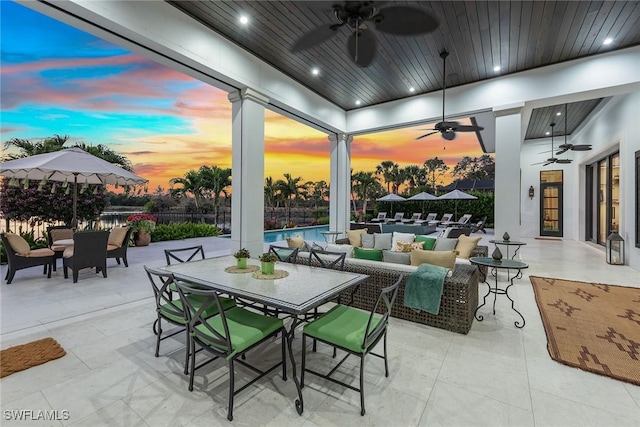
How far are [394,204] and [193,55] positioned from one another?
13983 millimetres

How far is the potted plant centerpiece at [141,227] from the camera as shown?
27.0ft

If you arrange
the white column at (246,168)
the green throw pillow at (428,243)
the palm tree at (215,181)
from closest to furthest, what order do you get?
the green throw pillow at (428,243) → the white column at (246,168) → the palm tree at (215,181)

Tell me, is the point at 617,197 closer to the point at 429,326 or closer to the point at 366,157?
the point at 429,326

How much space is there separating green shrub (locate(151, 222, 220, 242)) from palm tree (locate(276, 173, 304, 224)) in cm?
462

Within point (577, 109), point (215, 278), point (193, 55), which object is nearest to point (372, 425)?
point (215, 278)

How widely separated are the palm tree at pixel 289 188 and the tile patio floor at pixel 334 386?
12.3 m

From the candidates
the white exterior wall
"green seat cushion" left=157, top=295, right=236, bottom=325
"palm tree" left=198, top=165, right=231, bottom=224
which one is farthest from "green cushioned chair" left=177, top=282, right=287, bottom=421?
"palm tree" left=198, top=165, right=231, bottom=224

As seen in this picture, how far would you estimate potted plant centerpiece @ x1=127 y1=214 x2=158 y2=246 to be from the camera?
8.24 metres

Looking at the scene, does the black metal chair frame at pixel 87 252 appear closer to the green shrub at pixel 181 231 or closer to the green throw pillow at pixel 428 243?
the green shrub at pixel 181 231

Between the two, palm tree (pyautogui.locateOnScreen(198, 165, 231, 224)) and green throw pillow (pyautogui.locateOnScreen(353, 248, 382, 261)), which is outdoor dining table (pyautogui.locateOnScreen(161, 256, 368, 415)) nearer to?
green throw pillow (pyautogui.locateOnScreen(353, 248, 382, 261))

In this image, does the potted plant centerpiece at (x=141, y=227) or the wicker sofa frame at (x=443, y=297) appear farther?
the potted plant centerpiece at (x=141, y=227)

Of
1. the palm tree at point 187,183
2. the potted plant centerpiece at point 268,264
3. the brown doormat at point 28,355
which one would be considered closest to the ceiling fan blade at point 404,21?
the potted plant centerpiece at point 268,264

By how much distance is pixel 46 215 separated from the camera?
7406 mm

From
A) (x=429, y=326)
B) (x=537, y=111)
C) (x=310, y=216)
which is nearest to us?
(x=429, y=326)
